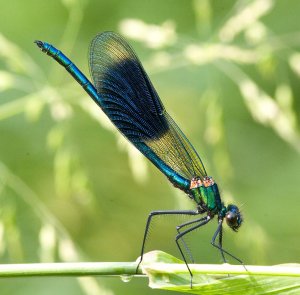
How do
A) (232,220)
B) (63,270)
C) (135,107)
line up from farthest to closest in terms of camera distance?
(135,107) < (232,220) < (63,270)

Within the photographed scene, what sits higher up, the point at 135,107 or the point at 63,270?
the point at 135,107

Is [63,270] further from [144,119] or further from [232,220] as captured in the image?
[144,119]

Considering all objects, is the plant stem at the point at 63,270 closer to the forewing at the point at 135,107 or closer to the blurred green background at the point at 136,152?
the forewing at the point at 135,107

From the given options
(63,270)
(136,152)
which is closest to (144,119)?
(136,152)

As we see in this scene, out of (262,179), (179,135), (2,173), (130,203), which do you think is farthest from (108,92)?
(262,179)

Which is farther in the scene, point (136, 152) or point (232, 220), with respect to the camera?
point (136, 152)

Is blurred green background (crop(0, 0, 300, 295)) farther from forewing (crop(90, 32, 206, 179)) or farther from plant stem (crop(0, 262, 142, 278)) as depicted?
plant stem (crop(0, 262, 142, 278))

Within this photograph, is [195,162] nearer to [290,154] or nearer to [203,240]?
[203,240]
